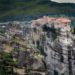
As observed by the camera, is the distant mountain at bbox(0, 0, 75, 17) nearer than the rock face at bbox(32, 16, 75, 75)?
No

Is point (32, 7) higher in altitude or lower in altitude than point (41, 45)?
higher

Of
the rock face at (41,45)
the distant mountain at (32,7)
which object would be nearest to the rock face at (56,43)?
the rock face at (41,45)

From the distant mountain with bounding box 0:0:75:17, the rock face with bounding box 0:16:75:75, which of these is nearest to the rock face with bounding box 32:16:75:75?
the rock face with bounding box 0:16:75:75

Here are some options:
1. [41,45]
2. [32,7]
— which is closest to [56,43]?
[41,45]

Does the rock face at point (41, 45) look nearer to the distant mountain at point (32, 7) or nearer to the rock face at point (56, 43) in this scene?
the rock face at point (56, 43)

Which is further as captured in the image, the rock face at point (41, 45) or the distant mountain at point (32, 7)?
the distant mountain at point (32, 7)

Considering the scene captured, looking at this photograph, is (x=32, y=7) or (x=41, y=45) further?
(x=32, y=7)

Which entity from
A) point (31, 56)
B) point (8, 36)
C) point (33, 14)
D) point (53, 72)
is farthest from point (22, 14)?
point (53, 72)

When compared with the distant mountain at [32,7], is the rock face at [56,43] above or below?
below

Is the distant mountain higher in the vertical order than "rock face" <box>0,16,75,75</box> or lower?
higher

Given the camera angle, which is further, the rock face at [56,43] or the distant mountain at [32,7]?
the distant mountain at [32,7]

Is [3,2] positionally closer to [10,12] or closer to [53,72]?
[10,12]

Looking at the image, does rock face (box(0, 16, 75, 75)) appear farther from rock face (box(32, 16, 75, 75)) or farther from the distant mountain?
the distant mountain

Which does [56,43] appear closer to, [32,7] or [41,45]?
[41,45]
